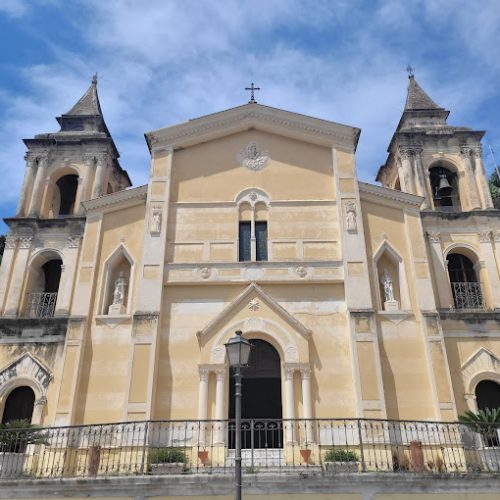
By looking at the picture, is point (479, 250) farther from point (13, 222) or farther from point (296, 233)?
point (13, 222)

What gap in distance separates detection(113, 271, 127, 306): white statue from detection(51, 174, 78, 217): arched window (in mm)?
6761

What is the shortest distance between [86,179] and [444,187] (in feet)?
51.0

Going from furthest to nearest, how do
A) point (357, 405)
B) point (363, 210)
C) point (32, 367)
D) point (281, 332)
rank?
point (363, 210) → point (32, 367) → point (281, 332) → point (357, 405)

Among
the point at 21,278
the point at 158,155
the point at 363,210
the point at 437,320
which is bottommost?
the point at 437,320

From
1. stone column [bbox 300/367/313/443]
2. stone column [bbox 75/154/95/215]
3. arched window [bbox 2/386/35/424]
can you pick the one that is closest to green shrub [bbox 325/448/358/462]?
stone column [bbox 300/367/313/443]

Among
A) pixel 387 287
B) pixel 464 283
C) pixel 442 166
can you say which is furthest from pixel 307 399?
pixel 442 166

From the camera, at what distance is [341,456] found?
14539 mm

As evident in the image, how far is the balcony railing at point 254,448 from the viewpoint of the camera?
13.9 m

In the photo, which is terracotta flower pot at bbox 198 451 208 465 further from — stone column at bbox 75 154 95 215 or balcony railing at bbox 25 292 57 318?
stone column at bbox 75 154 95 215

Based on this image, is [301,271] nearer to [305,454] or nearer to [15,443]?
[305,454]

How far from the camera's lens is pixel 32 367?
60.6ft

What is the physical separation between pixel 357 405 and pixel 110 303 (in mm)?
9272

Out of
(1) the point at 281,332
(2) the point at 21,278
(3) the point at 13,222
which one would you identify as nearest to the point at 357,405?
(1) the point at 281,332

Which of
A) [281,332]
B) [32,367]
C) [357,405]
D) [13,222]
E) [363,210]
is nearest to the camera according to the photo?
[357,405]
